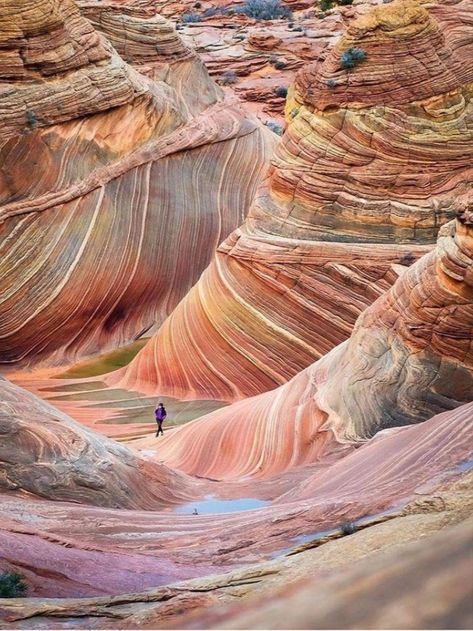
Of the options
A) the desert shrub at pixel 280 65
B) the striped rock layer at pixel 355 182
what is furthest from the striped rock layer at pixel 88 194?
the desert shrub at pixel 280 65

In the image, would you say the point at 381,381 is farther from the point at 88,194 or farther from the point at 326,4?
the point at 326,4

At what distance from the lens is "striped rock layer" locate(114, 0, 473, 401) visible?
17094 mm

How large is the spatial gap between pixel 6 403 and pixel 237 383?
29.9ft

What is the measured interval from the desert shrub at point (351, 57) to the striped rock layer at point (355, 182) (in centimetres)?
8

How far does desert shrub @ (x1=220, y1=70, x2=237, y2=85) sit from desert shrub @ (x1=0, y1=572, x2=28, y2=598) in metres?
36.6

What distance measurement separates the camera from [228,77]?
41375mm

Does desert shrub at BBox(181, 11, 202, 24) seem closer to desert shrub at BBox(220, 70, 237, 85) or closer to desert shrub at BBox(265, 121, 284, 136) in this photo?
desert shrub at BBox(220, 70, 237, 85)

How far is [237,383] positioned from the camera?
19266 mm

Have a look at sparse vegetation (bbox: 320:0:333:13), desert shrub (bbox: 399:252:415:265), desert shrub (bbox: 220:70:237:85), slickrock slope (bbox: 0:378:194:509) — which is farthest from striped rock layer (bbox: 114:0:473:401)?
sparse vegetation (bbox: 320:0:333:13)

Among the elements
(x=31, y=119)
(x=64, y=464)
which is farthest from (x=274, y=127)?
(x=64, y=464)

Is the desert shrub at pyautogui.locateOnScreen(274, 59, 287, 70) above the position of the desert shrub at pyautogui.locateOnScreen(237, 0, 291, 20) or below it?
below

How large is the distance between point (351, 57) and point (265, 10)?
122 ft

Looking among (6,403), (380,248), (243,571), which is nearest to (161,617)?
(243,571)

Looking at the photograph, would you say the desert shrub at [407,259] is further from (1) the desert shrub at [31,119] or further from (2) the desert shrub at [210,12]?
(2) the desert shrub at [210,12]
